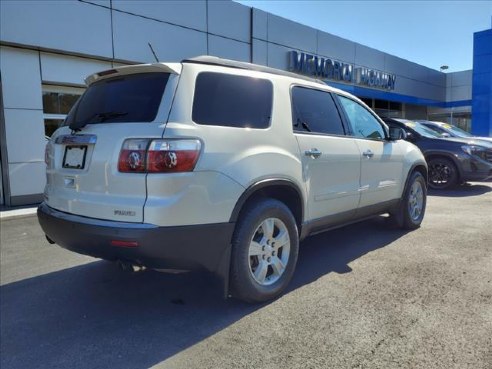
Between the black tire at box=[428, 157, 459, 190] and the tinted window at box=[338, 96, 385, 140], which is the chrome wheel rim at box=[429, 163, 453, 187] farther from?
the tinted window at box=[338, 96, 385, 140]

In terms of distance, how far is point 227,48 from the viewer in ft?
43.9

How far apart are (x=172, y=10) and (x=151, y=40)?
3.68 ft

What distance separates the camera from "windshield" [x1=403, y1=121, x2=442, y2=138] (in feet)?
34.6

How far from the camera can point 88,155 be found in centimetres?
324

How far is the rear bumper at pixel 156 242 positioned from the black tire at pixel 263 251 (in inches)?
5.0

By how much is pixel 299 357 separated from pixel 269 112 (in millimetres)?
1958

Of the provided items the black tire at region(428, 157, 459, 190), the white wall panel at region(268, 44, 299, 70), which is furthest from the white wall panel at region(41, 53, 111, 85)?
the black tire at region(428, 157, 459, 190)

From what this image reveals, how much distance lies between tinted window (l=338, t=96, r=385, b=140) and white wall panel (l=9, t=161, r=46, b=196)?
757 centimetres

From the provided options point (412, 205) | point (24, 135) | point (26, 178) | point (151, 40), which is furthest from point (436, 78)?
point (26, 178)

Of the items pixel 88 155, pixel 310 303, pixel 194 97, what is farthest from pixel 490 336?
pixel 88 155

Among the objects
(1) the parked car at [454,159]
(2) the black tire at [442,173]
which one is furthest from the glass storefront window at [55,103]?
(2) the black tire at [442,173]

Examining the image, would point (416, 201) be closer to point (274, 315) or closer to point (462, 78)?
point (274, 315)

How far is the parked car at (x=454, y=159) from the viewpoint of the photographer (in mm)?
9711

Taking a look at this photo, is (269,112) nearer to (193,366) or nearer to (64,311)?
(193,366)
